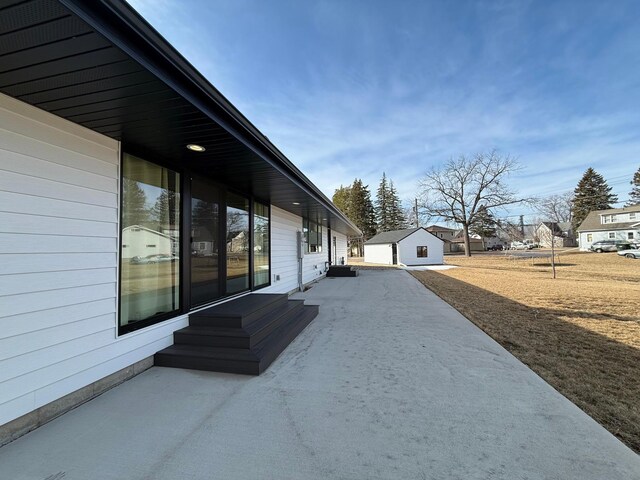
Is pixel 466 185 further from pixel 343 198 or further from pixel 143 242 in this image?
pixel 143 242

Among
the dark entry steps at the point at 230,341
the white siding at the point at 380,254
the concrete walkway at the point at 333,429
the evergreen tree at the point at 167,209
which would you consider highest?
the evergreen tree at the point at 167,209

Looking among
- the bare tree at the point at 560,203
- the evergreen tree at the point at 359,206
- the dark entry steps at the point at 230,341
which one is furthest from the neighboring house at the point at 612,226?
the dark entry steps at the point at 230,341

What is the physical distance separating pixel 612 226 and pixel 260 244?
43.7m

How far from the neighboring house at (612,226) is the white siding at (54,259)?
43.4 m

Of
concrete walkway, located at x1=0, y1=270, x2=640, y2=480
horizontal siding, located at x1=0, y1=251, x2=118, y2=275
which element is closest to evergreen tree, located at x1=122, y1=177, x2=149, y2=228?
horizontal siding, located at x1=0, y1=251, x2=118, y2=275

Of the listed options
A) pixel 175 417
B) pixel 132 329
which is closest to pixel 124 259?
pixel 132 329

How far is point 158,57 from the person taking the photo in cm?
184

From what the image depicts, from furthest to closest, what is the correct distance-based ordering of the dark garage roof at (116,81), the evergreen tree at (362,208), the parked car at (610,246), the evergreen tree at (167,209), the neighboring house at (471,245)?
the neighboring house at (471,245) < the evergreen tree at (362,208) < the parked car at (610,246) < the evergreen tree at (167,209) < the dark garage roof at (116,81)

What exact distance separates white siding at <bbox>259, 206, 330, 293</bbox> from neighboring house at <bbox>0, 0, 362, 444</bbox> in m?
3.19

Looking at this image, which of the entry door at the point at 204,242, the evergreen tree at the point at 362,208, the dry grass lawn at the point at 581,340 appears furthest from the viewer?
the evergreen tree at the point at 362,208

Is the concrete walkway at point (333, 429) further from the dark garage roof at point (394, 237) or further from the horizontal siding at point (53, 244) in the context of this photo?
the dark garage roof at point (394, 237)

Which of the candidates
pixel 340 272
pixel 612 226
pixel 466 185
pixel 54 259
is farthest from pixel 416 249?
pixel 612 226

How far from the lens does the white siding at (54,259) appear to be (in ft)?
6.61

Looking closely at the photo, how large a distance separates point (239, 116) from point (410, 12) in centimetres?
678
